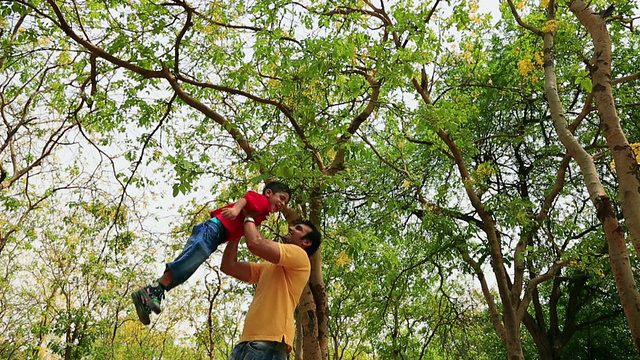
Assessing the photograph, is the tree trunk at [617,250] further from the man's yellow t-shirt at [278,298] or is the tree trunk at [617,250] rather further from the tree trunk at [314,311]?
the man's yellow t-shirt at [278,298]

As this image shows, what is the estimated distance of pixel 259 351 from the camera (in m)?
2.77

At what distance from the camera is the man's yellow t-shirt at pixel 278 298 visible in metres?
2.85

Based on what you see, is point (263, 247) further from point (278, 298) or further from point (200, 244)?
point (200, 244)

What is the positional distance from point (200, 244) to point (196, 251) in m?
0.05

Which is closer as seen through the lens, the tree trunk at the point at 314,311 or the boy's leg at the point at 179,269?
the boy's leg at the point at 179,269

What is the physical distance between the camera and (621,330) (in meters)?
12.6

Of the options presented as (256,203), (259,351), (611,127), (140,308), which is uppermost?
(611,127)

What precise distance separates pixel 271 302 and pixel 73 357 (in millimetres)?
11295

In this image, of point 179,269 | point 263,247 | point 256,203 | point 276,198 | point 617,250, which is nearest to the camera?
point 263,247

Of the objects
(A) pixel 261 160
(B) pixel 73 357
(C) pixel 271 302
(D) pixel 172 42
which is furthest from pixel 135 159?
(B) pixel 73 357

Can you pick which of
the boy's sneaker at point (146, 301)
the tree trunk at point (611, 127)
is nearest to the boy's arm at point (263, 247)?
the boy's sneaker at point (146, 301)

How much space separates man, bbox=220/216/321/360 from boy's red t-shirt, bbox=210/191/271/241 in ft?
0.30

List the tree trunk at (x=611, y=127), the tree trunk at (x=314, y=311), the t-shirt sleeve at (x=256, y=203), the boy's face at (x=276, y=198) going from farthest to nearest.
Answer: the tree trunk at (x=314, y=311) → the tree trunk at (x=611, y=127) → the boy's face at (x=276, y=198) → the t-shirt sleeve at (x=256, y=203)

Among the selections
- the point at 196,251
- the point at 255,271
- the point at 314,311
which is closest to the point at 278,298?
the point at 255,271
